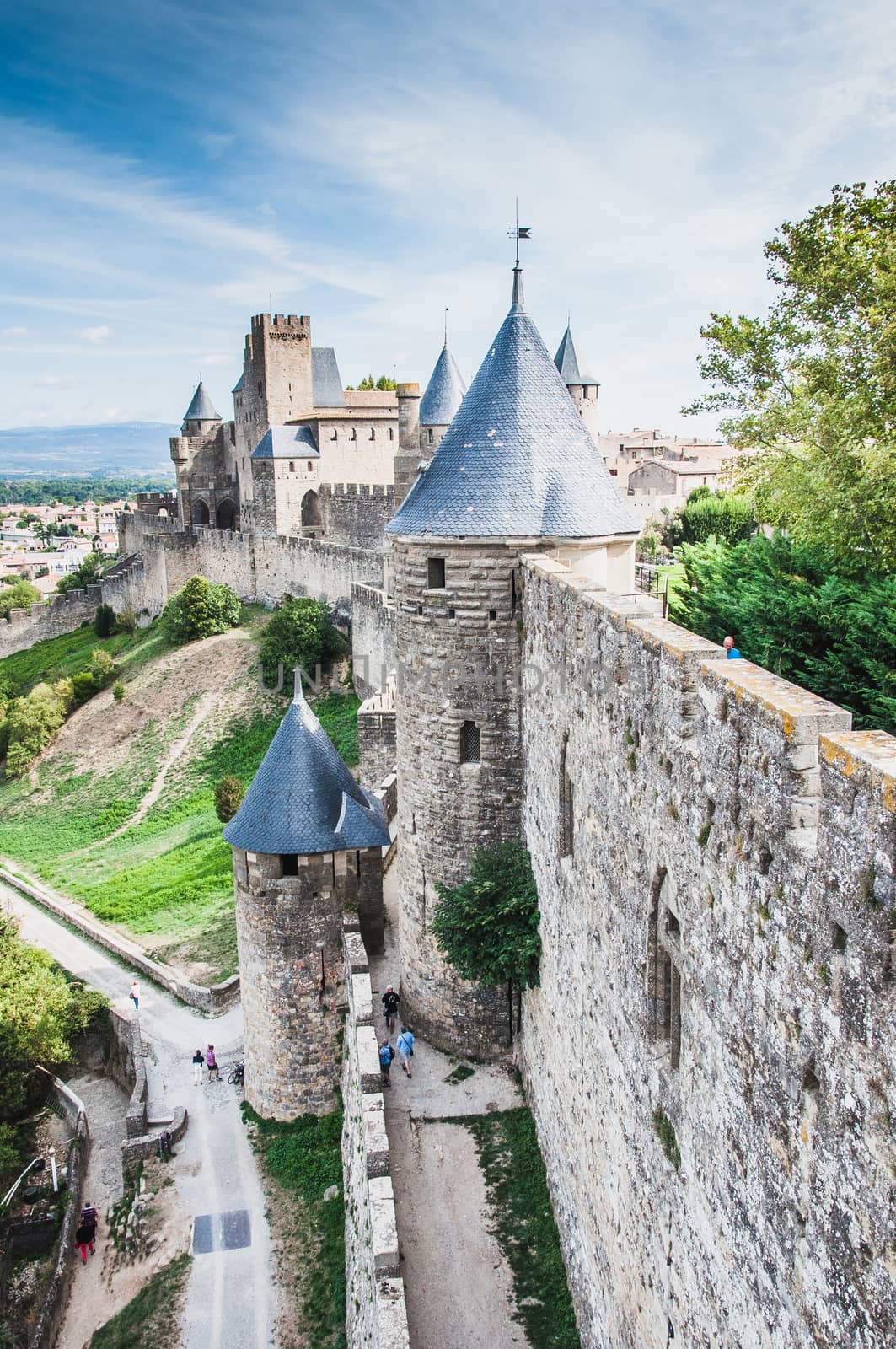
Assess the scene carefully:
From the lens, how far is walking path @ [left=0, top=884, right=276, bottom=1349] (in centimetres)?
1328

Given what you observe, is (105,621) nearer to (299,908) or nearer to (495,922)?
(299,908)

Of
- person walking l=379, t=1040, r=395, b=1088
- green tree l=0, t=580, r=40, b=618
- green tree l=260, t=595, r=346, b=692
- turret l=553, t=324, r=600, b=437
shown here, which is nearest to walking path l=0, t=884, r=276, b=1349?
person walking l=379, t=1040, r=395, b=1088

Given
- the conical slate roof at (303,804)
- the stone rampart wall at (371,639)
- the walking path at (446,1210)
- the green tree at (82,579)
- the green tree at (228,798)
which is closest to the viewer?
the walking path at (446,1210)

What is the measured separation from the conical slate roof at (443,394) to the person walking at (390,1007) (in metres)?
25.1

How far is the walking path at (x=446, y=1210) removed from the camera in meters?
9.80

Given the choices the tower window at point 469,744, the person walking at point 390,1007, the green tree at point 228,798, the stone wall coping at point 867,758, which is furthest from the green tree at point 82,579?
the stone wall coping at point 867,758

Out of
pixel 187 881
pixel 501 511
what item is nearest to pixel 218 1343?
pixel 501 511

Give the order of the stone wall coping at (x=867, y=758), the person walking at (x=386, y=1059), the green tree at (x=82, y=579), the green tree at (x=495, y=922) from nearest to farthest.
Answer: the stone wall coping at (x=867, y=758) < the green tree at (x=495, y=922) < the person walking at (x=386, y=1059) < the green tree at (x=82, y=579)

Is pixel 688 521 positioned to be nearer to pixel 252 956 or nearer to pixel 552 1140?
pixel 252 956

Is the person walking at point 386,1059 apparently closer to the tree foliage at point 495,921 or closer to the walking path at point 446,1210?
the walking path at point 446,1210

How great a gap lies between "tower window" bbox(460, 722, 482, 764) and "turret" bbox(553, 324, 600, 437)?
126 ft

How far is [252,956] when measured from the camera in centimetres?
1556

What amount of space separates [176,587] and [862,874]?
5105 centimetres

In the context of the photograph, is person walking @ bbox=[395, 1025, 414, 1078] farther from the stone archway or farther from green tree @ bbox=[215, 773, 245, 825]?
the stone archway
